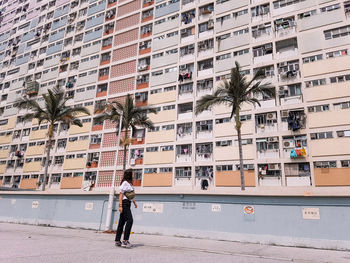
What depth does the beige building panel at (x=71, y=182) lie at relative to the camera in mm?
33688

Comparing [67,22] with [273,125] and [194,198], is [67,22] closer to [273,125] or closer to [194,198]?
[273,125]

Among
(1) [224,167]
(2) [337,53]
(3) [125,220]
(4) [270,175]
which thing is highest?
(2) [337,53]

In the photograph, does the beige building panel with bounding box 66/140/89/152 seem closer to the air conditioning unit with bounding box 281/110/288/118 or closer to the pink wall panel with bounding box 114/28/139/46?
the pink wall panel with bounding box 114/28/139/46

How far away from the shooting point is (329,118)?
2266cm

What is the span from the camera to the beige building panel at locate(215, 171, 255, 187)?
79.5 feet

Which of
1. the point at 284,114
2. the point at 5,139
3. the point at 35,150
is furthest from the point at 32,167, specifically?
the point at 284,114

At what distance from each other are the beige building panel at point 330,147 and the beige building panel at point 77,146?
26134 millimetres

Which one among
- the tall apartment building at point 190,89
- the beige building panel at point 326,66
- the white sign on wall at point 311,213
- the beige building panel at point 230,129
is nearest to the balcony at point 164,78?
the tall apartment building at point 190,89

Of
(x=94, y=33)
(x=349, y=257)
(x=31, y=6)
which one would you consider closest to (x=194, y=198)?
(x=349, y=257)

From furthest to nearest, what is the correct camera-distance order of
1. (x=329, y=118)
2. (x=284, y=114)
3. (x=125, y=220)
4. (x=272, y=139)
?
1. (x=284, y=114)
2. (x=272, y=139)
3. (x=329, y=118)
4. (x=125, y=220)

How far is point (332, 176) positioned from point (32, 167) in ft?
121

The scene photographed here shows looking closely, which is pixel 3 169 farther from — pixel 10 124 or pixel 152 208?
pixel 152 208

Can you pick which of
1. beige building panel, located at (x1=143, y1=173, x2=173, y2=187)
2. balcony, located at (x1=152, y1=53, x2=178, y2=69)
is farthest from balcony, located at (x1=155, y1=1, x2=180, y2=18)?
beige building panel, located at (x1=143, y1=173, x2=173, y2=187)

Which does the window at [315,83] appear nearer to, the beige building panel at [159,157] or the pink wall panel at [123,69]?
the beige building panel at [159,157]
